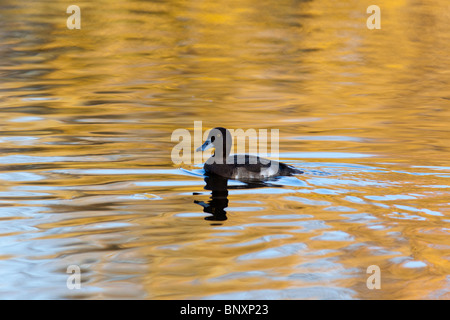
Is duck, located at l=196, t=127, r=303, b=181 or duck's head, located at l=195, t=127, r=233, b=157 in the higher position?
duck's head, located at l=195, t=127, r=233, b=157

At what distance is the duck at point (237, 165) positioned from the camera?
9.96m

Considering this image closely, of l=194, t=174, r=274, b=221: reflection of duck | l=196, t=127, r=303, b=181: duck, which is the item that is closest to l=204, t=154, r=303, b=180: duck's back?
l=196, t=127, r=303, b=181: duck

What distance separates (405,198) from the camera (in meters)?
8.89

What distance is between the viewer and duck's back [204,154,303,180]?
9953 millimetres

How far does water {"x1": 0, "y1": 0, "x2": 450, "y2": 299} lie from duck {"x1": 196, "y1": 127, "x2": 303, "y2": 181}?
0.20 meters

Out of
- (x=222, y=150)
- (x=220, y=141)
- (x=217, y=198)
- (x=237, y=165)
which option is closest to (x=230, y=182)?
(x=237, y=165)

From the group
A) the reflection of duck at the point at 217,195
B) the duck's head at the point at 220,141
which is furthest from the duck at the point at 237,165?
the reflection of duck at the point at 217,195

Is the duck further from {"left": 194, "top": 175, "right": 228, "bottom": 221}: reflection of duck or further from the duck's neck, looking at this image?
{"left": 194, "top": 175, "right": 228, "bottom": 221}: reflection of duck

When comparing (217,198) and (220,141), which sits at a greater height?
(220,141)

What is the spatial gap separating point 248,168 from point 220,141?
2.84 ft

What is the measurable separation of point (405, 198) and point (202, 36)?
1853cm

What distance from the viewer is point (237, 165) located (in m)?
10.3

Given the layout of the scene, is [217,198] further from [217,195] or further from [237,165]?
[237,165]
